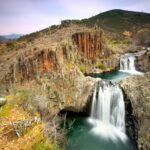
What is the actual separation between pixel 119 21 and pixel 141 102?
259 feet

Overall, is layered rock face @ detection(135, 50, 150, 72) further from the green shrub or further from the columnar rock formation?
the green shrub

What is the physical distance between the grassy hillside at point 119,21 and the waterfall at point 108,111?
58117 mm

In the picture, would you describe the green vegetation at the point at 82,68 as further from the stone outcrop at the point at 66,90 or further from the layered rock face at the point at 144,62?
the layered rock face at the point at 144,62

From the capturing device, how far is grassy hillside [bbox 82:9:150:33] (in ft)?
214

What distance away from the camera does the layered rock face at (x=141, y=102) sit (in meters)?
7.36

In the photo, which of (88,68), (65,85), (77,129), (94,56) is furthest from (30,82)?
(94,56)

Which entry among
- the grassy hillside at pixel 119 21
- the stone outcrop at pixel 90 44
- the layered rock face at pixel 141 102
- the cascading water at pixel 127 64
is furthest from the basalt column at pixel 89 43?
the grassy hillside at pixel 119 21

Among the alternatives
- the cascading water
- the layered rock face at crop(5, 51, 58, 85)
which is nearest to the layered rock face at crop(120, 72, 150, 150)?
the layered rock face at crop(5, 51, 58, 85)

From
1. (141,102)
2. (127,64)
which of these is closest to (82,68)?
(127,64)

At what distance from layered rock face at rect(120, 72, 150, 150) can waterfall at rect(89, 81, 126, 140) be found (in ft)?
3.95

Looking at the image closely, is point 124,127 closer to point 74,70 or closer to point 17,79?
point 74,70

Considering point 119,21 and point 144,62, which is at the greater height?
point 119,21

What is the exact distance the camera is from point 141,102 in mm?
8453

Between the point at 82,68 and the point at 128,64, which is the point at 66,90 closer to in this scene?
the point at 82,68
